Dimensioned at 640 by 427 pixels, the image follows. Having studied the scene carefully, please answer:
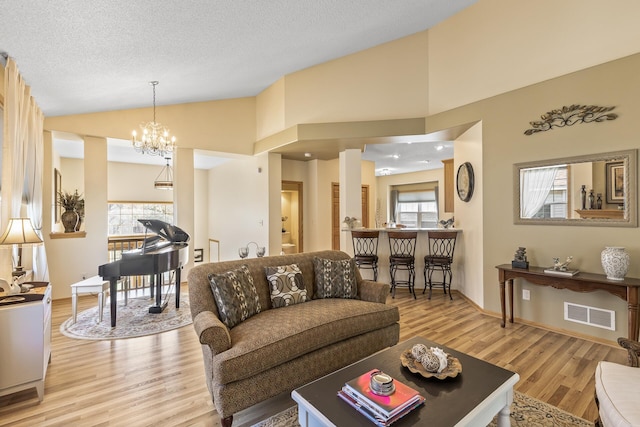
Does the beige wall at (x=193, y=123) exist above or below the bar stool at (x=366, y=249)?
above

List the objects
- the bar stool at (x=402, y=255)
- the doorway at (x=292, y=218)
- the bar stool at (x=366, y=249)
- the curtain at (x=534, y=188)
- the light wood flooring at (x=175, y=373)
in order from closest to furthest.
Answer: the light wood flooring at (x=175, y=373) < the curtain at (x=534, y=188) < the bar stool at (x=402, y=255) < the bar stool at (x=366, y=249) < the doorway at (x=292, y=218)

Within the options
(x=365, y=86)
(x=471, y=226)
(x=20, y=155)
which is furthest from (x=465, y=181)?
(x=20, y=155)

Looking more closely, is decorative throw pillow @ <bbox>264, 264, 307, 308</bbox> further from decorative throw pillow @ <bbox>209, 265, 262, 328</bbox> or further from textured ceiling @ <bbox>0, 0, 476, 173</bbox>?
textured ceiling @ <bbox>0, 0, 476, 173</bbox>

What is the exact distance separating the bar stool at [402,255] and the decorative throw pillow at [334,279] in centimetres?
210

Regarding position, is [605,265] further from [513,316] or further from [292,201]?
[292,201]

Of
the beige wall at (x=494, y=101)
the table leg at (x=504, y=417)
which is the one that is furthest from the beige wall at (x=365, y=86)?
the table leg at (x=504, y=417)

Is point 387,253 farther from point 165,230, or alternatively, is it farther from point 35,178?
point 35,178

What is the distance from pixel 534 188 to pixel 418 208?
7222 millimetres

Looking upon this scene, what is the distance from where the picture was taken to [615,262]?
287 centimetres

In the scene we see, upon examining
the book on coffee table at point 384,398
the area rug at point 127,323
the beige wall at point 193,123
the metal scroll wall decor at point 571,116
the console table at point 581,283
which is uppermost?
the beige wall at point 193,123

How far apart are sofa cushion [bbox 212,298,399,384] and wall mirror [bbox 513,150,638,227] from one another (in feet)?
7.53

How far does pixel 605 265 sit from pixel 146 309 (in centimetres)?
544

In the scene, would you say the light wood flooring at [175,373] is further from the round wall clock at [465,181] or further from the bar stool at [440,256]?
the round wall clock at [465,181]

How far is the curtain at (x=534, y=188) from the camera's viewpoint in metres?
3.55
